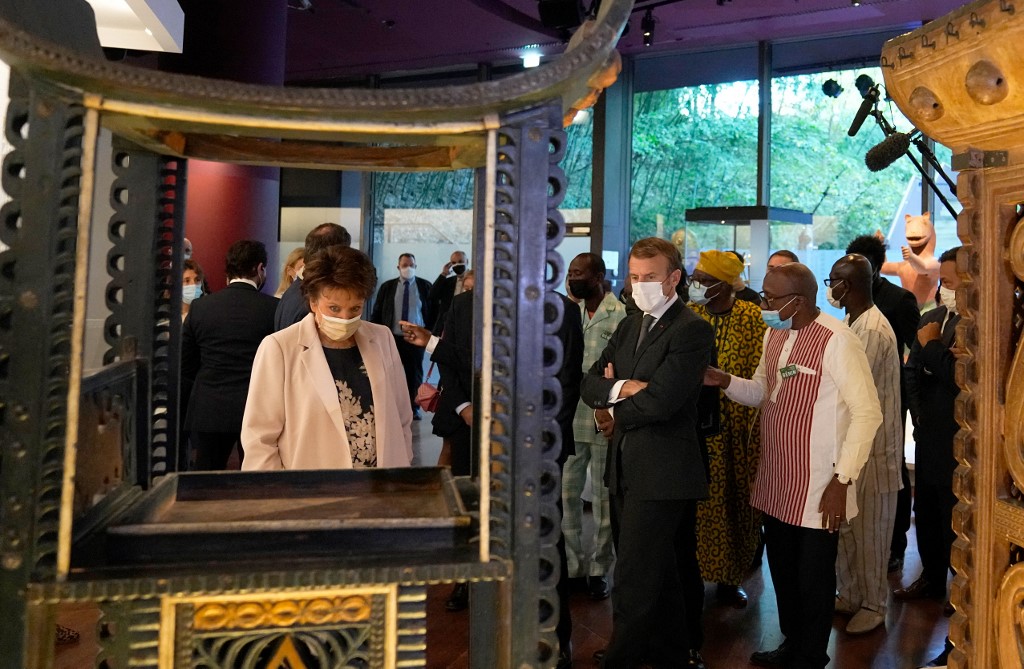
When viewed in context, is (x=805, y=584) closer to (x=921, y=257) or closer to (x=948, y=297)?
Answer: (x=948, y=297)

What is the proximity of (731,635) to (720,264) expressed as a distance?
1.59 m

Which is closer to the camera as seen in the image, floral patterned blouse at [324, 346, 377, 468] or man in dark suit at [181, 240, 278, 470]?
floral patterned blouse at [324, 346, 377, 468]

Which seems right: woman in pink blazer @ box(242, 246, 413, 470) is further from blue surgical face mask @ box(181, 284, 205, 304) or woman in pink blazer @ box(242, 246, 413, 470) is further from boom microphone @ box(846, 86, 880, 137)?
boom microphone @ box(846, 86, 880, 137)

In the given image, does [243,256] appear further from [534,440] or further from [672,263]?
[534,440]

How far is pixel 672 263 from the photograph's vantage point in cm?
322

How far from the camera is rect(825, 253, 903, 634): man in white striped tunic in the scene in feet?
12.9

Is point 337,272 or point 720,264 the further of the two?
point 720,264

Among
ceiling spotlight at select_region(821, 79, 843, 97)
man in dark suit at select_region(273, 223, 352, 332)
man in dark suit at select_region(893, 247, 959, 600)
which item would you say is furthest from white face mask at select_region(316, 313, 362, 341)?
ceiling spotlight at select_region(821, 79, 843, 97)

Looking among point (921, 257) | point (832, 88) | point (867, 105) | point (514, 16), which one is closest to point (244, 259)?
point (867, 105)

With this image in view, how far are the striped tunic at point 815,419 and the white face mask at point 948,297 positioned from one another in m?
1.04

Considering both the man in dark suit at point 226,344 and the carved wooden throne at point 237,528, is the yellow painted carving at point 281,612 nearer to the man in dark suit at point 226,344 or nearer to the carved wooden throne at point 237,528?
the carved wooden throne at point 237,528

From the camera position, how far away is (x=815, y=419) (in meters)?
3.26

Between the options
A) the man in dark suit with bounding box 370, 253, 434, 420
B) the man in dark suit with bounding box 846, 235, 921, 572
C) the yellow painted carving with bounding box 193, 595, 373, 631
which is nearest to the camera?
the yellow painted carving with bounding box 193, 595, 373, 631

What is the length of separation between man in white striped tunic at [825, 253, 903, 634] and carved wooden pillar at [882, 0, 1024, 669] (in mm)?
1917
